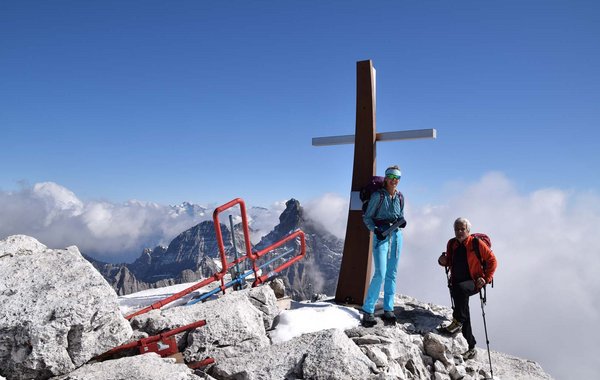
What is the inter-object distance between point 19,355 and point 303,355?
3.23 metres

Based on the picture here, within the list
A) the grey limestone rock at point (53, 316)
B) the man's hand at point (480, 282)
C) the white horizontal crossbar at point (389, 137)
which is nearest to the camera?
the grey limestone rock at point (53, 316)

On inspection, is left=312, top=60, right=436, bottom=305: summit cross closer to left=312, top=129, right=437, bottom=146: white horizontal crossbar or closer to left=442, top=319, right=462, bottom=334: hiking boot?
left=312, top=129, right=437, bottom=146: white horizontal crossbar

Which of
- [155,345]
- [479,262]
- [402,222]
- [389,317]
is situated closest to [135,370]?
[155,345]

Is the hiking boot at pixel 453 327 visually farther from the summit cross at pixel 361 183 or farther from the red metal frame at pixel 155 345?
the red metal frame at pixel 155 345

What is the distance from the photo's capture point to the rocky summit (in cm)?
465

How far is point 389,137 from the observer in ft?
29.8

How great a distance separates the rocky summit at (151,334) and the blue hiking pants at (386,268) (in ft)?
2.57

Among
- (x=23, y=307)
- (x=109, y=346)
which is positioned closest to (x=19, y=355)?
(x=23, y=307)

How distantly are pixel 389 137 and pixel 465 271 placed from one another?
3266 millimetres

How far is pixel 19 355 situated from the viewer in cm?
462

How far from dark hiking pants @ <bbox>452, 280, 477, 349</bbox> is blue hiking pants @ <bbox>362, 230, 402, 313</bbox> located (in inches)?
43.5

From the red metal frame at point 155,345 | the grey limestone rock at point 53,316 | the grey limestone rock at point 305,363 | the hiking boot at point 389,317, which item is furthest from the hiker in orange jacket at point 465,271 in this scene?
the grey limestone rock at point 53,316

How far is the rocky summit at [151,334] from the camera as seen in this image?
15.3 feet

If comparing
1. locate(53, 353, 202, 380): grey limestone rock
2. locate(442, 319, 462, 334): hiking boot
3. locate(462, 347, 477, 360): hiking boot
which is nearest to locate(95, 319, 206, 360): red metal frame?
locate(53, 353, 202, 380): grey limestone rock
